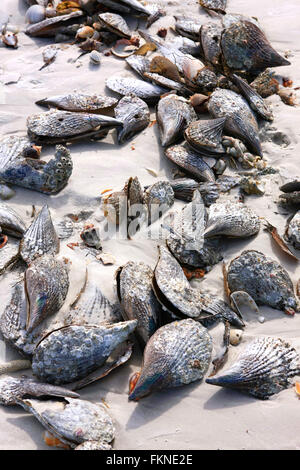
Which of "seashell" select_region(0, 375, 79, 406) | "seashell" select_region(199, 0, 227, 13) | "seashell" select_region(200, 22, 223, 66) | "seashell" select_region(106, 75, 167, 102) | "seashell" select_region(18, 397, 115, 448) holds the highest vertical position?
"seashell" select_region(199, 0, 227, 13)

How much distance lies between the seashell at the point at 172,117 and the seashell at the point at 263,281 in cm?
154

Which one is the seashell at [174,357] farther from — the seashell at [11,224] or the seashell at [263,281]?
the seashell at [11,224]

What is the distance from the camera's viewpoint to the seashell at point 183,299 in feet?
9.95

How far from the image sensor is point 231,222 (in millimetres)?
3578

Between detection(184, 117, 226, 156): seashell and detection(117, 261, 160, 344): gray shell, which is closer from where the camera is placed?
detection(117, 261, 160, 344): gray shell

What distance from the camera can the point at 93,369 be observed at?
278cm

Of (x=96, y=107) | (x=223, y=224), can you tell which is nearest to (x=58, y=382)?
(x=223, y=224)

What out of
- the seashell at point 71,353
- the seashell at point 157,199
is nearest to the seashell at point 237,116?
the seashell at point 157,199

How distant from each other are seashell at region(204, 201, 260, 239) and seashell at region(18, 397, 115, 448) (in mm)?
1556

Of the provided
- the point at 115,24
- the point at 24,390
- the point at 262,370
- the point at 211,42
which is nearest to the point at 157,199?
the point at 262,370

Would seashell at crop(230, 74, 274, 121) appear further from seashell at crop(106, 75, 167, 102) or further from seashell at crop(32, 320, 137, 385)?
seashell at crop(32, 320, 137, 385)

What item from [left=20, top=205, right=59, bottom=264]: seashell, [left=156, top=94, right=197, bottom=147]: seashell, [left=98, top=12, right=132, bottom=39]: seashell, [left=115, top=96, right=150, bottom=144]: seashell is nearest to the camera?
[left=20, top=205, right=59, bottom=264]: seashell

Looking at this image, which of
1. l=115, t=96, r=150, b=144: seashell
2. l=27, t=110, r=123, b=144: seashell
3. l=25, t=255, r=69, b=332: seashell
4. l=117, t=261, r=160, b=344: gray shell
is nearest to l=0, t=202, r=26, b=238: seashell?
l=25, t=255, r=69, b=332: seashell

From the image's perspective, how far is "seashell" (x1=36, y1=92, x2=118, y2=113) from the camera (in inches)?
181
